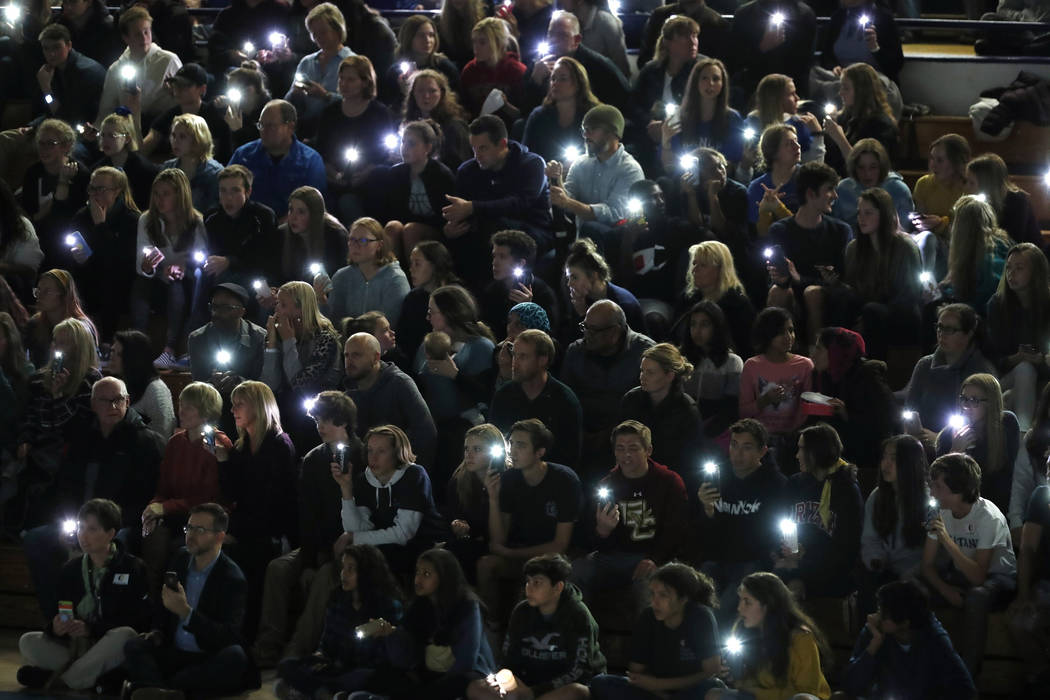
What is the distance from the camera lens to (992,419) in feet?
26.4

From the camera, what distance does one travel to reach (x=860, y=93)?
Result: 1033 centimetres

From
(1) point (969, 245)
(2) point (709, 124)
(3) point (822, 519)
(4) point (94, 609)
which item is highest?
(2) point (709, 124)

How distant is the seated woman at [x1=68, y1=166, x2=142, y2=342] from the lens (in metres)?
10.1

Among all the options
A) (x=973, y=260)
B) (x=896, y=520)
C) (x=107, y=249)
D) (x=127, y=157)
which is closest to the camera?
(x=896, y=520)

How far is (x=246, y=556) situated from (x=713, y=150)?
11.0 ft

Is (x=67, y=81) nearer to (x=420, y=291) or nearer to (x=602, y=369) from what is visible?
(x=420, y=291)

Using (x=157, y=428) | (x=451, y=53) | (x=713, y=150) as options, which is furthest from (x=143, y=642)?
(x=451, y=53)

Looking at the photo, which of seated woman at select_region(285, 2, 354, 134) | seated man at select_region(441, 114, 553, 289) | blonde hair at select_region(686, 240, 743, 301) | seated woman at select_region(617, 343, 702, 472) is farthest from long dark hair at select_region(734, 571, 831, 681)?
seated woman at select_region(285, 2, 354, 134)

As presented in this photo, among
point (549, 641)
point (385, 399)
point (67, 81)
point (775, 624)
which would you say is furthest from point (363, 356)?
point (67, 81)

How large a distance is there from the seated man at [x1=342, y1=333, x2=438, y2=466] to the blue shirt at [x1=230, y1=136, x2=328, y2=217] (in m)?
1.96

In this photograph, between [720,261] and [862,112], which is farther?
[862,112]

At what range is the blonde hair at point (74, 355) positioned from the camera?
891 cm

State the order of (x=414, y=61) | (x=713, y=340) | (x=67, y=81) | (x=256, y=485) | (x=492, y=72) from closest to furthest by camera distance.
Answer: (x=256, y=485) → (x=713, y=340) → (x=492, y=72) → (x=414, y=61) → (x=67, y=81)

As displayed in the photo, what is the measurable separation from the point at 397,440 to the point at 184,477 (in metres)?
1.13
